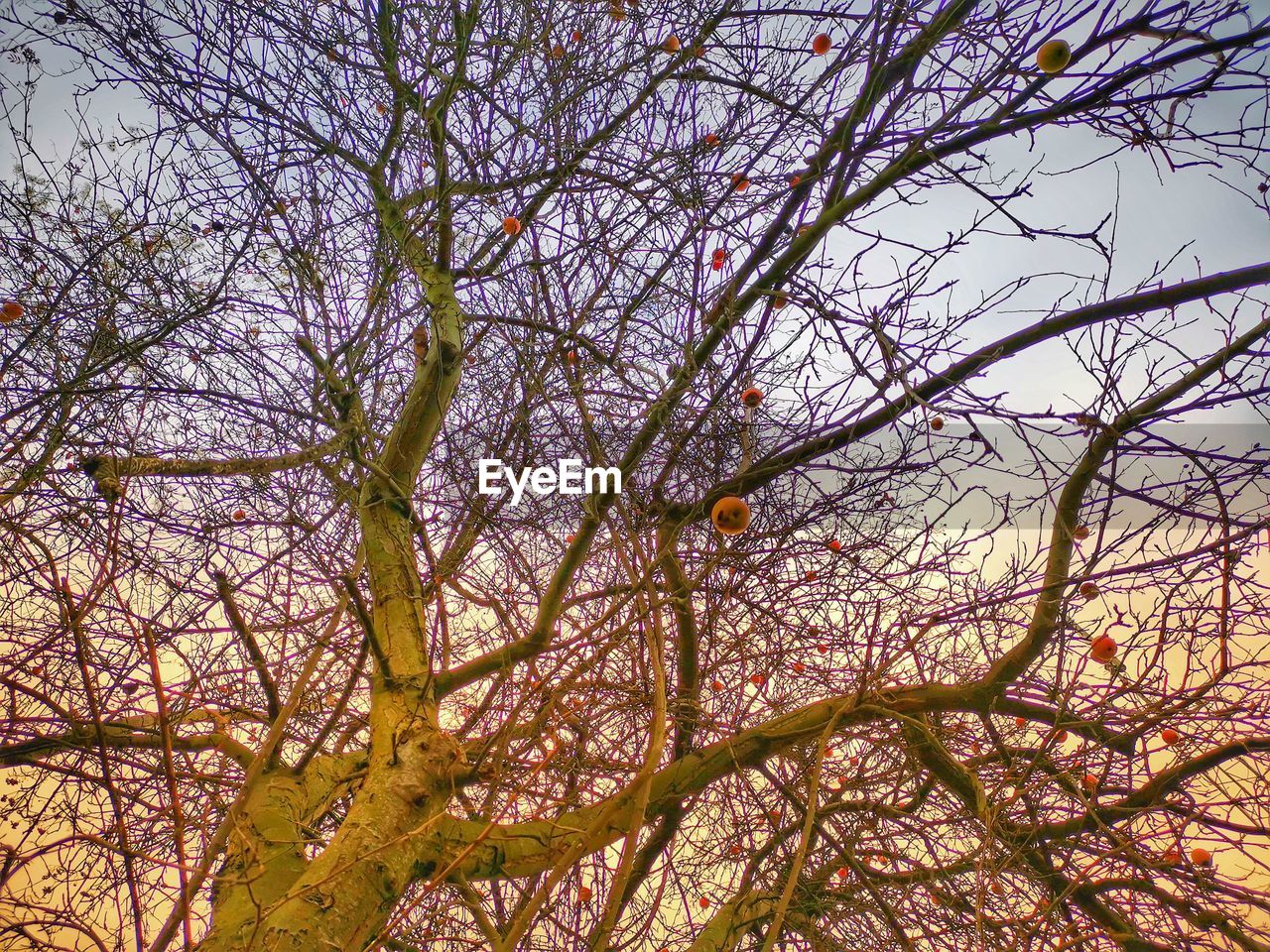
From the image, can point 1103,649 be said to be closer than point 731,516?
No

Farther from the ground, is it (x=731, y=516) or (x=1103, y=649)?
(x=1103, y=649)

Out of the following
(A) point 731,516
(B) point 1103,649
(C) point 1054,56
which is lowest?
(A) point 731,516

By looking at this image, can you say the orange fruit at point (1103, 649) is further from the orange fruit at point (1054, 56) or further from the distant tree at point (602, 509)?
the orange fruit at point (1054, 56)

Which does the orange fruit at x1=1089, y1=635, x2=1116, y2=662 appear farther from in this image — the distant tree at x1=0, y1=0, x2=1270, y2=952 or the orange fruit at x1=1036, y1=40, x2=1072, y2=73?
the orange fruit at x1=1036, y1=40, x2=1072, y2=73

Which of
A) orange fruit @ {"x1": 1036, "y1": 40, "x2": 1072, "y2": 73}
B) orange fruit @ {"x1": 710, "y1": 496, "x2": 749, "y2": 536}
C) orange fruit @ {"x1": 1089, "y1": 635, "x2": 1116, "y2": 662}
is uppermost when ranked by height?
orange fruit @ {"x1": 1036, "y1": 40, "x2": 1072, "y2": 73}

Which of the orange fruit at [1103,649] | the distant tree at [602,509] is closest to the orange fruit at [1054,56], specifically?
the distant tree at [602,509]

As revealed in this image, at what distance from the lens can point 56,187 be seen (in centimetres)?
261

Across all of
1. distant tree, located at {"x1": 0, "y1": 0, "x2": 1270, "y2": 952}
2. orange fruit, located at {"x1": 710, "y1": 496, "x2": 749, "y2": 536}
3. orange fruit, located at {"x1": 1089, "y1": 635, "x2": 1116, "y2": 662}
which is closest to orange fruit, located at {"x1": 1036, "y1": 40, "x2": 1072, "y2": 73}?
distant tree, located at {"x1": 0, "y1": 0, "x2": 1270, "y2": 952}

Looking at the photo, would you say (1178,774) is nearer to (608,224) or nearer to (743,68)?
(608,224)

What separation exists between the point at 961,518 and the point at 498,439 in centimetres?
212

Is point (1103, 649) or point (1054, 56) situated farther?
point (1103, 649)

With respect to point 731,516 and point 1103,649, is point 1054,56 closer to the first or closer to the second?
point 731,516

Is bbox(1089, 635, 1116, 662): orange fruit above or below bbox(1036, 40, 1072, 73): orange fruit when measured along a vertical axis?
below

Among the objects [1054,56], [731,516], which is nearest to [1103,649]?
[731,516]
